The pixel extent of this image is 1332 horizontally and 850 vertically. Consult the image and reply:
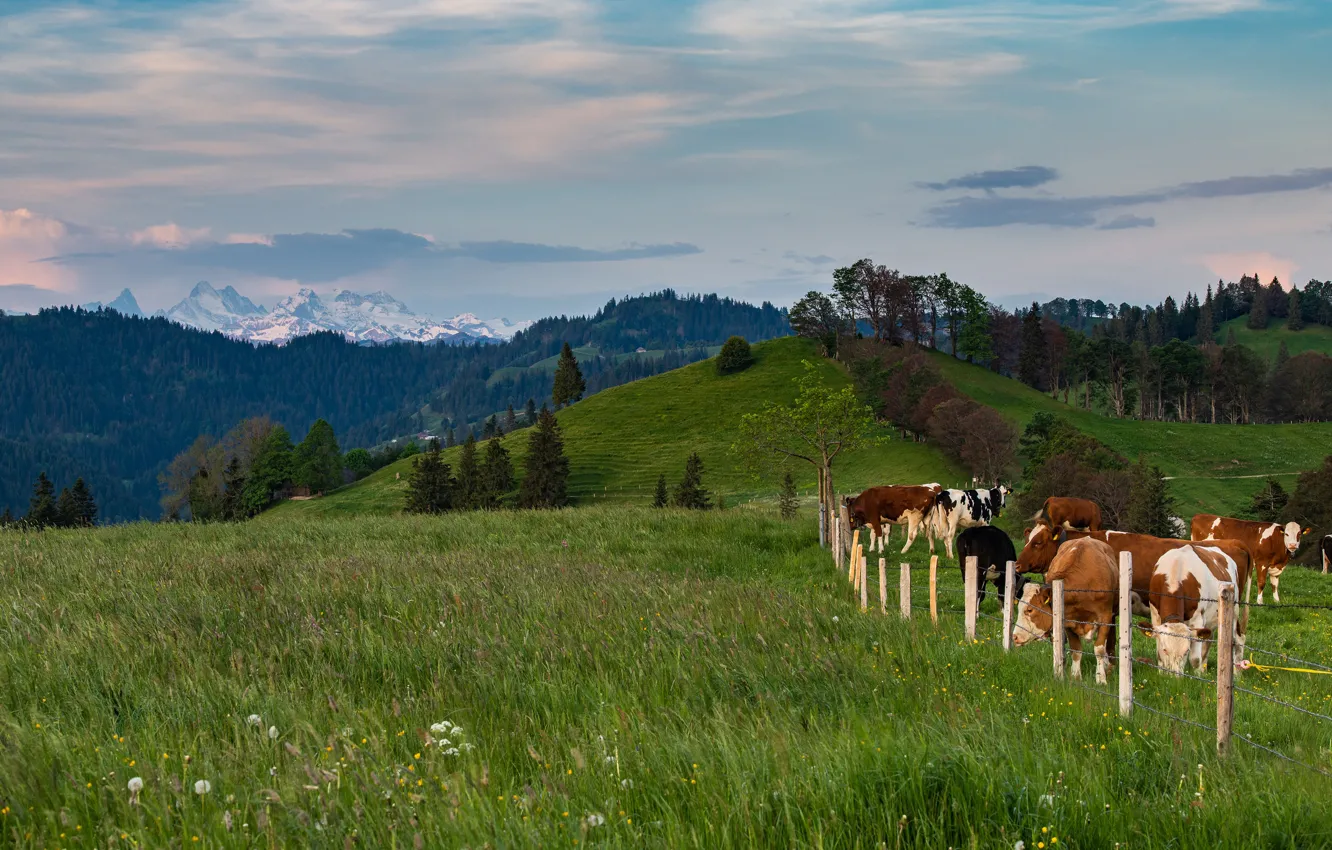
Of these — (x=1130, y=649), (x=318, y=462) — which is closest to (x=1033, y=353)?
(x=318, y=462)

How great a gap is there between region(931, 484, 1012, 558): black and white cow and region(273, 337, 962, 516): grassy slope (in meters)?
58.2

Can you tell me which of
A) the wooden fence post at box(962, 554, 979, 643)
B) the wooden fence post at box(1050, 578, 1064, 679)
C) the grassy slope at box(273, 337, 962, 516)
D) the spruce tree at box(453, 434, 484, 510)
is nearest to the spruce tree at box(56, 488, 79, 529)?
the grassy slope at box(273, 337, 962, 516)

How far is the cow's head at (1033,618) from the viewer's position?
13.7m

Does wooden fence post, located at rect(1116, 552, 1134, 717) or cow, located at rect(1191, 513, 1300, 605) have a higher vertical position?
wooden fence post, located at rect(1116, 552, 1134, 717)

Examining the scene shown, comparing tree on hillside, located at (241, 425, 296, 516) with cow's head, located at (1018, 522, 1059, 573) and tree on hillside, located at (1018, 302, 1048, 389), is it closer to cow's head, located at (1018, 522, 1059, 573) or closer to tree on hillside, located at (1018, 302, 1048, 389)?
tree on hillside, located at (1018, 302, 1048, 389)

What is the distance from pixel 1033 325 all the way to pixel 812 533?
138 meters

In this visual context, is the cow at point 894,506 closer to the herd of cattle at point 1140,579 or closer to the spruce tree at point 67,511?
the herd of cattle at point 1140,579

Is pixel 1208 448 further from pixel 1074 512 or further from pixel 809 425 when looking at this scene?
pixel 1074 512

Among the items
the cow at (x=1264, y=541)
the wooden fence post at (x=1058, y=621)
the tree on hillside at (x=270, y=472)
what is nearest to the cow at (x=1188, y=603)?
the wooden fence post at (x=1058, y=621)

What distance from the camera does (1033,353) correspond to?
151m

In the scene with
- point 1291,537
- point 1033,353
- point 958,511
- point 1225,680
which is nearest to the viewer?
point 1225,680

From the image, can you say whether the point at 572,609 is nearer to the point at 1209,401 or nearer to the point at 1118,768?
the point at 1118,768

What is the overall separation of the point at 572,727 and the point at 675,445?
383 ft

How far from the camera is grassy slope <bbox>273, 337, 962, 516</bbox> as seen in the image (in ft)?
334
